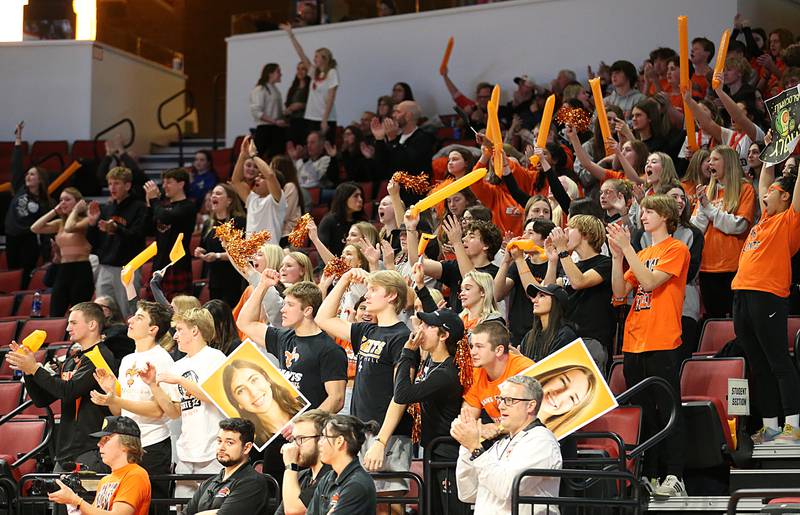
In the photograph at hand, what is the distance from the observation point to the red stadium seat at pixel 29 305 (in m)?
11.3

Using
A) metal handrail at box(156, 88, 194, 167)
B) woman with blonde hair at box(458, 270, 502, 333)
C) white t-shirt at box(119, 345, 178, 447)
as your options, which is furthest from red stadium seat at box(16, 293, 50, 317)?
woman with blonde hair at box(458, 270, 502, 333)

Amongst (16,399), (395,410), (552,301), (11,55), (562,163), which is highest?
(11,55)

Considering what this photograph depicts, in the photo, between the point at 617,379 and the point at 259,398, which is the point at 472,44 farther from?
the point at 259,398

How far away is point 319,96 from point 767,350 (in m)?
7.92

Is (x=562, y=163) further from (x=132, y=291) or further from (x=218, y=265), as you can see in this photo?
(x=132, y=291)

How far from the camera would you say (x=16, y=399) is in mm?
8664

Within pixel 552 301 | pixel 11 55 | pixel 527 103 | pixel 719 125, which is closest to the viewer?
pixel 552 301

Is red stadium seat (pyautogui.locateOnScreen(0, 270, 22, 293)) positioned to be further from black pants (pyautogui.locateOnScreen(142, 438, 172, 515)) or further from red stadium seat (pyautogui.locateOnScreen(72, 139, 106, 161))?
black pants (pyautogui.locateOnScreen(142, 438, 172, 515))

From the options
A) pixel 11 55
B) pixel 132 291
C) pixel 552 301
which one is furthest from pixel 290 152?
pixel 552 301

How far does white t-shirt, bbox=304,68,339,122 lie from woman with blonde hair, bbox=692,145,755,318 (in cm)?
648

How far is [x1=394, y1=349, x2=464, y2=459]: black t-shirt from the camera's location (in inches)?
231

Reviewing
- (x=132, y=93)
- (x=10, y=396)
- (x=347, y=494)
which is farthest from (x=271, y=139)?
(x=347, y=494)

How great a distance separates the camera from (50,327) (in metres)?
10.2

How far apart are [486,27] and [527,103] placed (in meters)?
2.80
